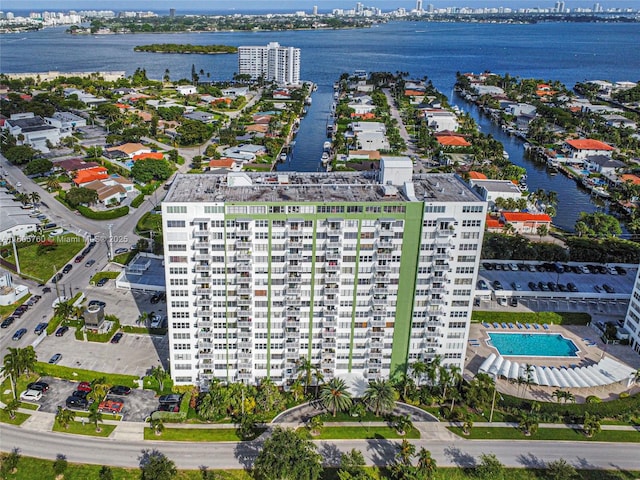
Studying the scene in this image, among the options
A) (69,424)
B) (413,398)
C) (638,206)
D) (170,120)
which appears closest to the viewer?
(69,424)

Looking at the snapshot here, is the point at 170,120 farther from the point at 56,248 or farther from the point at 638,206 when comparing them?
the point at 638,206

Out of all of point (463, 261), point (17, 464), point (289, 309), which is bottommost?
point (17, 464)

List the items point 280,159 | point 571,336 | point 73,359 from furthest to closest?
point 280,159, point 571,336, point 73,359

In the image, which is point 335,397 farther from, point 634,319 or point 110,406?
point 634,319

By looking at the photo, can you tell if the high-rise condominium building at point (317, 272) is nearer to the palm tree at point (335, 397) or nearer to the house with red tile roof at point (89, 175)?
the palm tree at point (335, 397)

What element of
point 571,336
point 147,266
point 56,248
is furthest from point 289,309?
point 56,248

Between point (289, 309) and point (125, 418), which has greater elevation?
point (289, 309)

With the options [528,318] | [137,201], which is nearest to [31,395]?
[137,201]

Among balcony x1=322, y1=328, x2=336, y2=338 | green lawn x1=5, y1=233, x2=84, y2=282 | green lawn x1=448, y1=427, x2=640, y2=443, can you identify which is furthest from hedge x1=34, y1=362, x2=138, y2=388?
green lawn x1=448, y1=427, x2=640, y2=443

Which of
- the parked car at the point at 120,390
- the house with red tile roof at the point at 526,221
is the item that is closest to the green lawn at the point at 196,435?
the parked car at the point at 120,390
